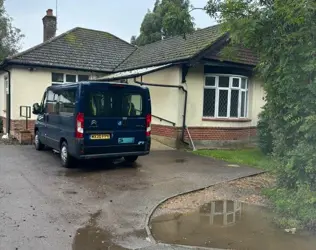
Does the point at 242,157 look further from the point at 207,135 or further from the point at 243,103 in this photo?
the point at 243,103

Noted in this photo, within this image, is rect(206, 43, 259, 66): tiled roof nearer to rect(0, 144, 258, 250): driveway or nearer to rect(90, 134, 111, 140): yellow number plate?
rect(0, 144, 258, 250): driveway

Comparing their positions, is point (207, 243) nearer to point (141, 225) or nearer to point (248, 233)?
point (248, 233)

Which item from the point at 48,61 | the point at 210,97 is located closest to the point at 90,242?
the point at 210,97

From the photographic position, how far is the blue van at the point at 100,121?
27.7 feet

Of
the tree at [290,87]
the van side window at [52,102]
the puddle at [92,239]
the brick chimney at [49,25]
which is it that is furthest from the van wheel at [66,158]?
the brick chimney at [49,25]

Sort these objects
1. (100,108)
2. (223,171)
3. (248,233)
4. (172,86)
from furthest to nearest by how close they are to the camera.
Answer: (172,86) < (223,171) < (100,108) < (248,233)

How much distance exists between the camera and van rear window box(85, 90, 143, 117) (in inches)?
334

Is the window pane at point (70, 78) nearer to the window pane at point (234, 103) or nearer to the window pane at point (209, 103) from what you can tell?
the window pane at point (209, 103)

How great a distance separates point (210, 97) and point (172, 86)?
1856 millimetres

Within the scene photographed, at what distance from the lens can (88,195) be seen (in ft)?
22.0

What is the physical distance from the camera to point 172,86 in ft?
45.3

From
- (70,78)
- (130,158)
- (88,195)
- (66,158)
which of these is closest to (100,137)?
(66,158)

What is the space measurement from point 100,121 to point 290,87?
4875 millimetres

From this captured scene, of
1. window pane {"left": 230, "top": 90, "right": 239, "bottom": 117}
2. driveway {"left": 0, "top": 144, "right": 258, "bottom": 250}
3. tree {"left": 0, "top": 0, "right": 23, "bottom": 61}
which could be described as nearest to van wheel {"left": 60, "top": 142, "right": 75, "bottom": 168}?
driveway {"left": 0, "top": 144, "right": 258, "bottom": 250}
